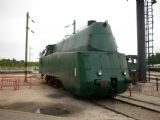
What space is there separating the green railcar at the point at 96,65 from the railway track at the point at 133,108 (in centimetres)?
55

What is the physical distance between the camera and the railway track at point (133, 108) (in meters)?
9.67

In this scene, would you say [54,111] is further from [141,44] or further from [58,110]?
[141,44]

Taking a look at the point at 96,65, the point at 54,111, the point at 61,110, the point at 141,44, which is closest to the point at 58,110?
the point at 61,110

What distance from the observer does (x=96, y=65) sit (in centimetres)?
1293

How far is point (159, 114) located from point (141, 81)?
465 inches

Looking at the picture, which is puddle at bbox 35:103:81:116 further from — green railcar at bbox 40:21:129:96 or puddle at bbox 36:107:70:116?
green railcar at bbox 40:21:129:96

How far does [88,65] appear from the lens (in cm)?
1280

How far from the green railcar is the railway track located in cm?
55

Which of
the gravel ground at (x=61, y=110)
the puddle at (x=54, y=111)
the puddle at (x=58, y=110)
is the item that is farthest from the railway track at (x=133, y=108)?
the puddle at (x=54, y=111)

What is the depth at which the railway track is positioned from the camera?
9672mm

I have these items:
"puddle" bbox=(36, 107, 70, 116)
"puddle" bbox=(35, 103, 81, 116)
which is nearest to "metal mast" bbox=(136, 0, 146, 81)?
"puddle" bbox=(35, 103, 81, 116)

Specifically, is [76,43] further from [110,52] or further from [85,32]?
[110,52]

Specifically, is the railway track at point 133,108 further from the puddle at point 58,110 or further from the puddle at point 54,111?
the puddle at point 54,111

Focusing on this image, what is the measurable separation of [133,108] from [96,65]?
273cm
